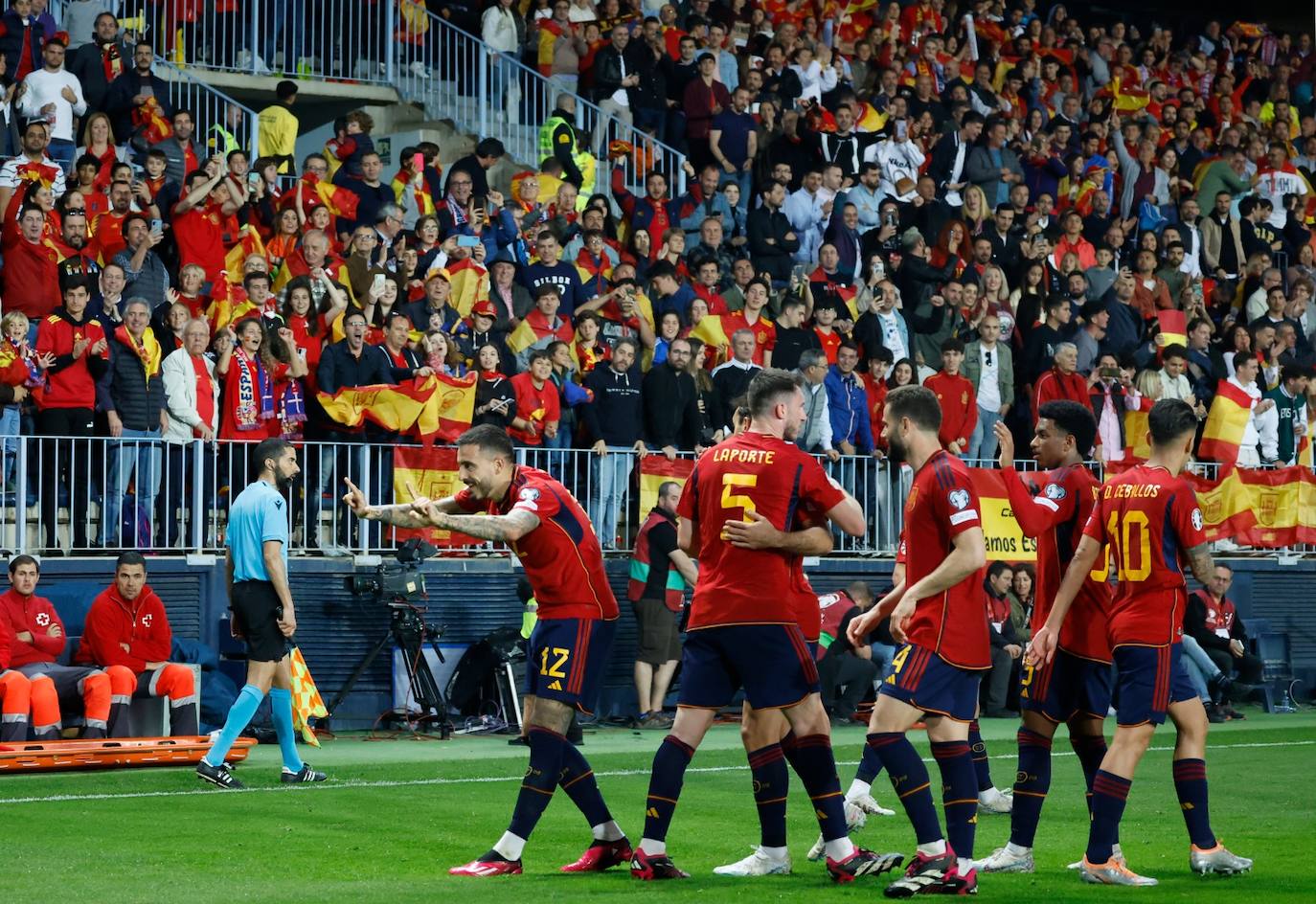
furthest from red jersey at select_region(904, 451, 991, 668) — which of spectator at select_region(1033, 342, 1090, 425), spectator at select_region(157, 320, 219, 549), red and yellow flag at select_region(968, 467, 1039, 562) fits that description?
spectator at select_region(1033, 342, 1090, 425)

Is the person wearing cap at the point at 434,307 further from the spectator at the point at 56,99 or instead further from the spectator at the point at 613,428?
the spectator at the point at 56,99

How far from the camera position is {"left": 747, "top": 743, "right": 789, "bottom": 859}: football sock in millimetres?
8227

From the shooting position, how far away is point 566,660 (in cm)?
854

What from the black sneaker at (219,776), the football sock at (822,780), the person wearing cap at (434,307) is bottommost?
the black sneaker at (219,776)

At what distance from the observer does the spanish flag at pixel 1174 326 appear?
2348 centimetres

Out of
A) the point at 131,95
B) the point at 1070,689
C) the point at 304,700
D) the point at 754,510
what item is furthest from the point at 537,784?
the point at 131,95

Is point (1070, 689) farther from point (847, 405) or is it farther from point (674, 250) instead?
point (674, 250)

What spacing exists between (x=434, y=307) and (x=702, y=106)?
→ 6.61m

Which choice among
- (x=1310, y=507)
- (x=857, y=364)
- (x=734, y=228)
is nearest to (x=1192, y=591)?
(x=1310, y=507)

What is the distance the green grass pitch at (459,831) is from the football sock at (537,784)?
0.24 metres

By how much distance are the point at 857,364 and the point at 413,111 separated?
704 cm

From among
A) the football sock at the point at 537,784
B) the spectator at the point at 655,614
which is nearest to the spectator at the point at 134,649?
the spectator at the point at 655,614

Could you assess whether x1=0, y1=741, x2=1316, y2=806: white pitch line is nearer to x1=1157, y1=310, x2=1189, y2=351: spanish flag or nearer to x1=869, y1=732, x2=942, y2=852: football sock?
x1=869, y1=732, x2=942, y2=852: football sock

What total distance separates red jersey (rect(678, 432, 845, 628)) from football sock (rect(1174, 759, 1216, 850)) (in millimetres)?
1999
